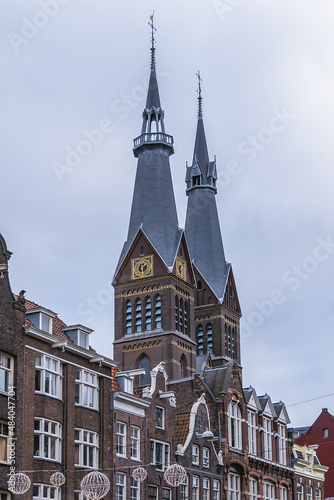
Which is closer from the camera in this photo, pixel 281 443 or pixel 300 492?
pixel 281 443

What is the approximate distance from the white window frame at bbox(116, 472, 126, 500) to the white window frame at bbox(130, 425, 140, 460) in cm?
152

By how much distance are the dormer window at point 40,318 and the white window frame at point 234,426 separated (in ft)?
71.8

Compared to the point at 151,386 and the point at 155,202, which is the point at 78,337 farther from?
the point at 155,202

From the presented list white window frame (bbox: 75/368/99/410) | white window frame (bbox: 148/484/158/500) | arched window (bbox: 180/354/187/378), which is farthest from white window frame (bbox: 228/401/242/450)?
arched window (bbox: 180/354/187/378)

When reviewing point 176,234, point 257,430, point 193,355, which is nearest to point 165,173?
point 176,234

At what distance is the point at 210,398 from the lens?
65062 millimetres

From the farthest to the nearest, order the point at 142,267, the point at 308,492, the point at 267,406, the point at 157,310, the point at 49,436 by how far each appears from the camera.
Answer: the point at 142,267 → the point at 157,310 → the point at 308,492 → the point at 267,406 → the point at 49,436

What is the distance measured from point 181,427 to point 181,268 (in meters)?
45.4

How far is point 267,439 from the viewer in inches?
2879

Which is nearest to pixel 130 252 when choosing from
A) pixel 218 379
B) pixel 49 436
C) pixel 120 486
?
pixel 218 379

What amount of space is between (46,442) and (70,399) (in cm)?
288

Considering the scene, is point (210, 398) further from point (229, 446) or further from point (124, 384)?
point (124, 384)

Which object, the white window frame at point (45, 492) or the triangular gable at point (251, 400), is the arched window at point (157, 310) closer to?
the triangular gable at point (251, 400)

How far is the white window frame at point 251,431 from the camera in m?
69.7
